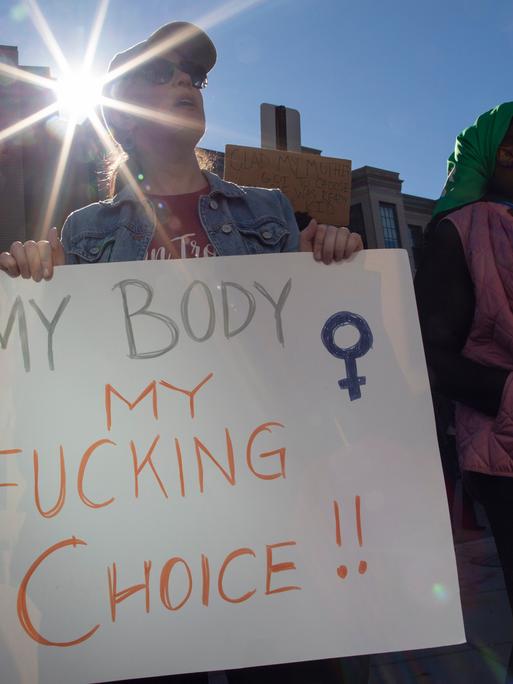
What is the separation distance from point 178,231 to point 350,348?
0.55m

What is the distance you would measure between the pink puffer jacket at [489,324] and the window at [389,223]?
22.7 metres

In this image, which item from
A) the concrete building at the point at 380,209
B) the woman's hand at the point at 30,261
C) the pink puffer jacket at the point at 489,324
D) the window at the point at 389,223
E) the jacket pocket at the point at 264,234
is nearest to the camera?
the woman's hand at the point at 30,261

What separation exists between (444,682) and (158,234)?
6.06 ft

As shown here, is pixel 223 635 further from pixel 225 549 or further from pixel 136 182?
pixel 136 182

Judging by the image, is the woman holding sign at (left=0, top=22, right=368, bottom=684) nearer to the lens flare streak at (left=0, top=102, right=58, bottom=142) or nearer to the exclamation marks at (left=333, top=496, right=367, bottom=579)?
the exclamation marks at (left=333, top=496, right=367, bottom=579)

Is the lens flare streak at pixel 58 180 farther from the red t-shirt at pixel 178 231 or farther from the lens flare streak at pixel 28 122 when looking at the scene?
the red t-shirt at pixel 178 231

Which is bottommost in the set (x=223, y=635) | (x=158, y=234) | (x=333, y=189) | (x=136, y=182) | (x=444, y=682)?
(x=444, y=682)

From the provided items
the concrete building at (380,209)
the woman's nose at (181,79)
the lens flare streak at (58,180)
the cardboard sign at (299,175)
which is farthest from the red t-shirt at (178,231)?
the concrete building at (380,209)

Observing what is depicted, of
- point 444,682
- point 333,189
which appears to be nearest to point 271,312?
point 333,189

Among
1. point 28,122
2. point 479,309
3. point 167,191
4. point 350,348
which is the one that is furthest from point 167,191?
point 28,122

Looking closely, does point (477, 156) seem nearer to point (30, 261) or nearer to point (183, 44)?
point (183, 44)

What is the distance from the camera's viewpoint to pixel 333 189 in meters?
2.51

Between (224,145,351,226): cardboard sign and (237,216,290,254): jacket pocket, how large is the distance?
0.90 metres

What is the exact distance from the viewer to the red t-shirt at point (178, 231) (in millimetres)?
1431
